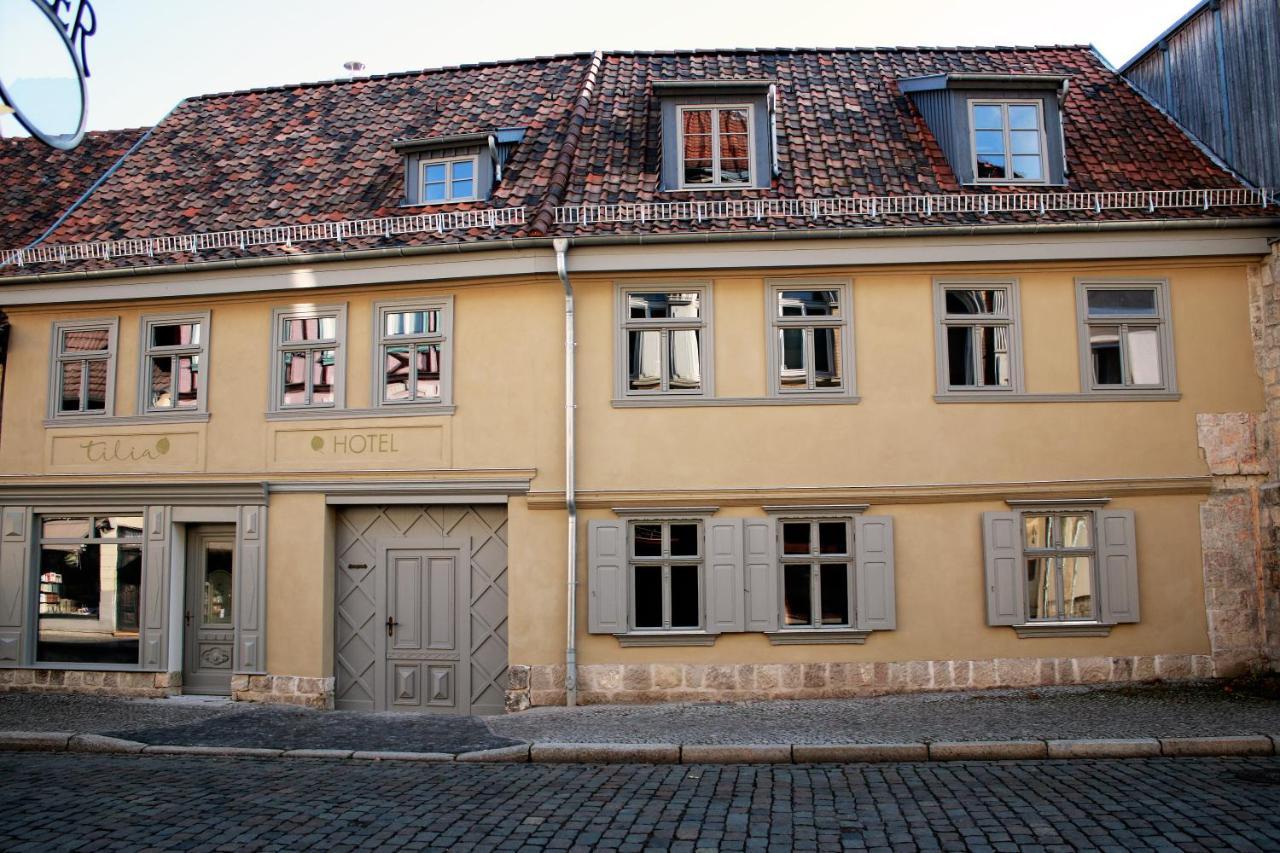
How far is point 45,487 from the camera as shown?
1383 cm

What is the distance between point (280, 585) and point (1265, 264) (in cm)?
1292

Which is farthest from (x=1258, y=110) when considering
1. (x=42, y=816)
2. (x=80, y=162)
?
(x=80, y=162)

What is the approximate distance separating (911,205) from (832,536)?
14.1ft

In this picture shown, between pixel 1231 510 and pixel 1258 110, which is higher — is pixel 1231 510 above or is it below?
below

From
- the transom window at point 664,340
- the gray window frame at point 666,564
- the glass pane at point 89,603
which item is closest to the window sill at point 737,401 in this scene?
the transom window at point 664,340

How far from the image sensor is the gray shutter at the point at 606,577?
12297 millimetres

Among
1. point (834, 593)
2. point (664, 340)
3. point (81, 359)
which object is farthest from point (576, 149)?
point (81, 359)

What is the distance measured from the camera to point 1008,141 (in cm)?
1402

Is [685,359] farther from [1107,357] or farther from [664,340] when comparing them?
[1107,357]

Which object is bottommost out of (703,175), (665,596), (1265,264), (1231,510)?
(665,596)

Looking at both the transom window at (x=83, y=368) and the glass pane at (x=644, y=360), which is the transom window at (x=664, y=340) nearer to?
the glass pane at (x=644, y=360)

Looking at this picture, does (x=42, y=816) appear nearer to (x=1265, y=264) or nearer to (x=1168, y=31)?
(x=1265, y=264)

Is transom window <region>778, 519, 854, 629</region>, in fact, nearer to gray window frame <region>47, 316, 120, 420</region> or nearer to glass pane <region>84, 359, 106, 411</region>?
gray window frame <region>47, 316, 120, 420</region>

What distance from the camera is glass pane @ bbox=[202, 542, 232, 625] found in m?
13.7
